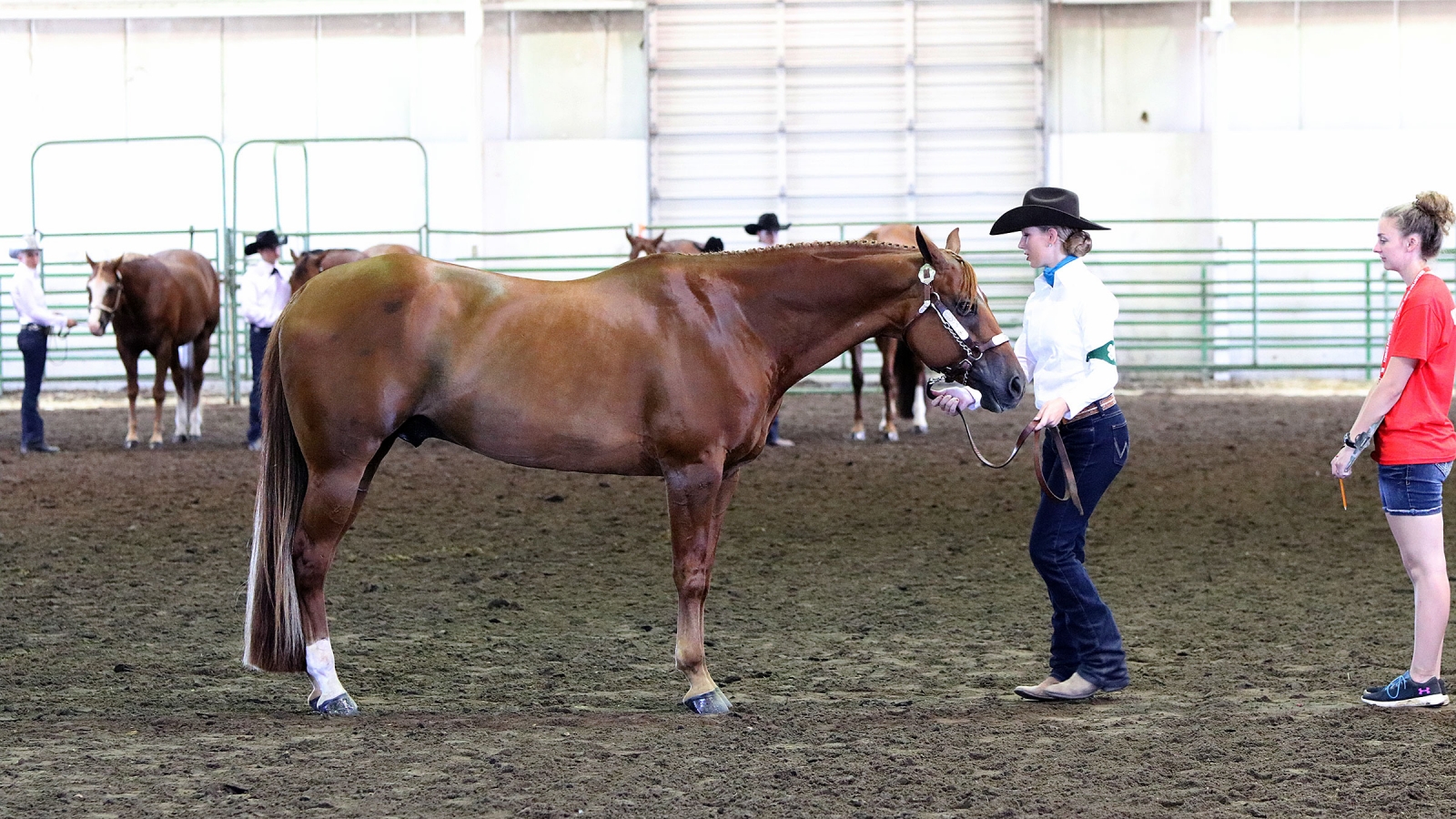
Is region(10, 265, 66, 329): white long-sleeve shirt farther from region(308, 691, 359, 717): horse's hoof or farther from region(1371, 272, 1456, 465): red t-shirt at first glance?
region(1371, 272, 1456, 465): red t-shirt

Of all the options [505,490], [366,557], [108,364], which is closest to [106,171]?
[108,364]

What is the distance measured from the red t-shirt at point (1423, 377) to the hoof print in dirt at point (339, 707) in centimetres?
309

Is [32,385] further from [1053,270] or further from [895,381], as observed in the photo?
[1053,270]

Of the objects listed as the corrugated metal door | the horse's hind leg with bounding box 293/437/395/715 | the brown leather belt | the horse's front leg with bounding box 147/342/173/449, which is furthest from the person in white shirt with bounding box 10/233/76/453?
the brown leather belt

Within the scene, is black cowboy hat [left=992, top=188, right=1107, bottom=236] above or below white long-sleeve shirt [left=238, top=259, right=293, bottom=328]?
above

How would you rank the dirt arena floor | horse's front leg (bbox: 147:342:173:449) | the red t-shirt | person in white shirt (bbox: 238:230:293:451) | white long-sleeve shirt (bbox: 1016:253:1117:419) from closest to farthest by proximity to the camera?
the dirt arena floor
the red t-shirt
white long-sleeve shirt (bbox: 1016:253:1117:419)
person in white shirt (bbox: 238:230:293:451)
horse's front leg (bbox: 147:342:173:449)

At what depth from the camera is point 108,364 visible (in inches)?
753

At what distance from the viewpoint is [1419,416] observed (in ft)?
13.4

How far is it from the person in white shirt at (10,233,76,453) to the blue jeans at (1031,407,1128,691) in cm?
966

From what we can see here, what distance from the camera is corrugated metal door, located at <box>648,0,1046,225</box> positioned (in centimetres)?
1894

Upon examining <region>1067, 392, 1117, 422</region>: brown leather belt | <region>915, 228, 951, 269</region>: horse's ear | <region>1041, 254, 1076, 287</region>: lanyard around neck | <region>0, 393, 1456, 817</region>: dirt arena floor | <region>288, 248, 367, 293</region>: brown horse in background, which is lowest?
<region>0, 393, 1456, 817</region>: dirt arena floor

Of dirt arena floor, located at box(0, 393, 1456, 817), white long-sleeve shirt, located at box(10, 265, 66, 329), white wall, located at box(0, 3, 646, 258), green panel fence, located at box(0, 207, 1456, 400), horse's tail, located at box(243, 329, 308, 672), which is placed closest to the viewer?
dirt arena floor, located at box(0, 393, 1456, 817)

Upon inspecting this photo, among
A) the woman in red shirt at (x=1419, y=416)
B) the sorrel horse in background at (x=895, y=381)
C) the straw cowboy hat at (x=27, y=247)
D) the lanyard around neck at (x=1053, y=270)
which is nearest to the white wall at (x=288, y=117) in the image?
the straw cowboy hat at (x=27, y=247)

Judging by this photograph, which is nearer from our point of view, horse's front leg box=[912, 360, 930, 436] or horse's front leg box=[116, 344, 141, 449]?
horse's front leg box=[116, 344, 141, 449]
